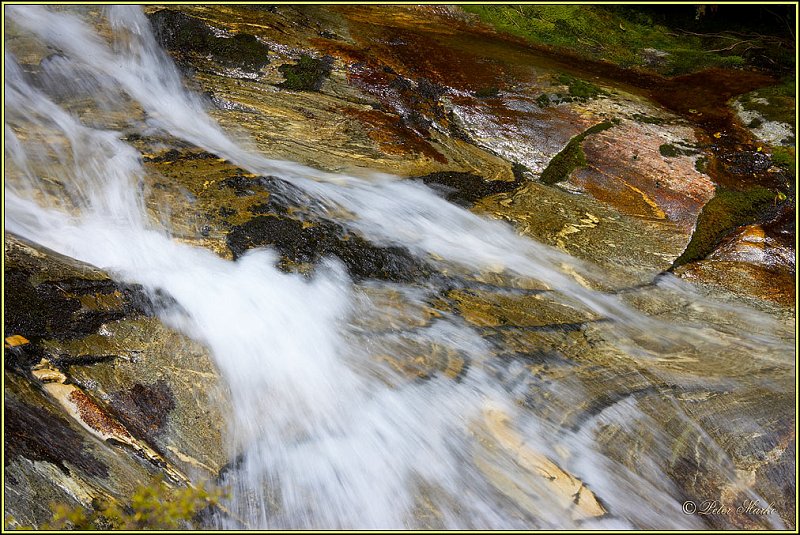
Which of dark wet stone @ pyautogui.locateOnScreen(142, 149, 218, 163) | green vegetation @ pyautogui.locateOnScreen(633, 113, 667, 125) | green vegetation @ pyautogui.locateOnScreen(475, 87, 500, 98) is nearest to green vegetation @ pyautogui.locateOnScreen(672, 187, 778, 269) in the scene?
green vegetation @ pyautogui.locateOnScreen(633, 113, 667, 125)

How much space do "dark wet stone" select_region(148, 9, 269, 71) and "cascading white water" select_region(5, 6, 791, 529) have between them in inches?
54.5

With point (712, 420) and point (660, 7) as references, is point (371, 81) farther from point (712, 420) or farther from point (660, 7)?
point (660, 7)

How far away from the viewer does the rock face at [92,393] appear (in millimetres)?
3529

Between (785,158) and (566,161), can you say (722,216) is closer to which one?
(785,158)

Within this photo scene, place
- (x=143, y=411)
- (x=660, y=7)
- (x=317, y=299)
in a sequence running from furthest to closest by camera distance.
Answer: (x=660, y=7) < (x=317, y=299) < (x=143, y=411)

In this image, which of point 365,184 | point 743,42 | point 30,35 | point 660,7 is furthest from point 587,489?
point 660,7

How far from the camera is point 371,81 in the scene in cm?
751

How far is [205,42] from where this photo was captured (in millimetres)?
7699

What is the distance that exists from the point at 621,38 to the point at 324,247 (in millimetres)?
7700

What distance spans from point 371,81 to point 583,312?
432 centimetres

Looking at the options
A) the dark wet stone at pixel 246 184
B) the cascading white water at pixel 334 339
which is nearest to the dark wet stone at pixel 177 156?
the cascading white water at pixel 334 339

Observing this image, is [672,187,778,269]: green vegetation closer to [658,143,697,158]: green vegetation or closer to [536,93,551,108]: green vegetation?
[658,143,697,158]: green vegetation

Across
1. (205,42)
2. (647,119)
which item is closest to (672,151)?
(647,119)

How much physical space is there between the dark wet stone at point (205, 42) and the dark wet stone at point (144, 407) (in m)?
4.94
